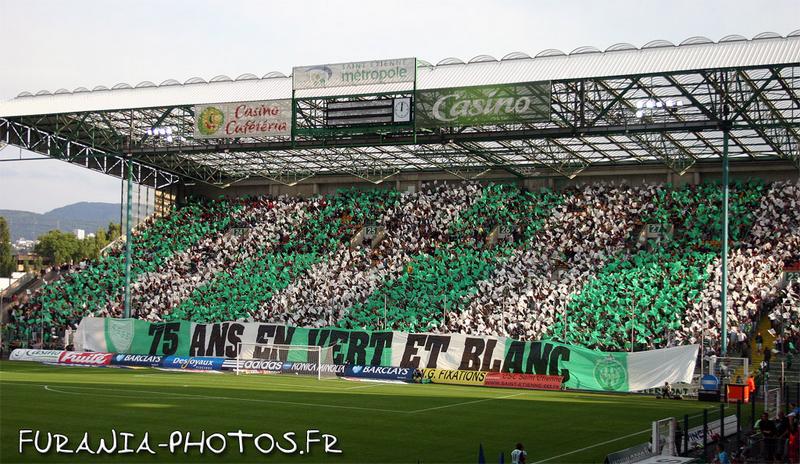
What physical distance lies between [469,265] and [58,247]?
124 metres

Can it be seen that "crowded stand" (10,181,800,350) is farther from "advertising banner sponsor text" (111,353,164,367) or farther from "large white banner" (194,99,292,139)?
"large white banner" (194,99,292,139)

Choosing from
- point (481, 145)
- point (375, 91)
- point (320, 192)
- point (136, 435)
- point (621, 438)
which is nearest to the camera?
point (136, 435)

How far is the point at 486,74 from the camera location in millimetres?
42875

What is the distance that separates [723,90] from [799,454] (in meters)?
22.2

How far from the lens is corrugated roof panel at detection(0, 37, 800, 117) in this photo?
1474 inches

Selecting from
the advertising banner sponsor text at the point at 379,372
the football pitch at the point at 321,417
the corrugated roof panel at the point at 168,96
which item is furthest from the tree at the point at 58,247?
the advertising banner sponsor text at the point at 379,372

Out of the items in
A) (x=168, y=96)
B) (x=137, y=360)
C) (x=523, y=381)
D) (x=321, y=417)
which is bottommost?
(x=137, y=360)

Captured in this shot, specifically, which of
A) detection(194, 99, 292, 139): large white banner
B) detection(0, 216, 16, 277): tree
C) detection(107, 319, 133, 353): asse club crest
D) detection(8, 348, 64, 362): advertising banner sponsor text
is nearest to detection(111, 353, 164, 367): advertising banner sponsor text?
detection(107, 319, 133, 353): asse club crest

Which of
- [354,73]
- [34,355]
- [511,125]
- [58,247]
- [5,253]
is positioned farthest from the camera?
[58,247]

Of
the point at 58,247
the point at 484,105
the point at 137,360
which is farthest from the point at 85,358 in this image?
the point at 58,247

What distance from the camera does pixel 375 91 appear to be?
42.9 metres

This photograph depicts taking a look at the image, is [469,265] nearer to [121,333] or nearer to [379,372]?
[379,372]

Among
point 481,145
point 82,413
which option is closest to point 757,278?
point 481,145

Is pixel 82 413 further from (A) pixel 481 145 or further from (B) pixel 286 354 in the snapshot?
(A) pixel 481 145
